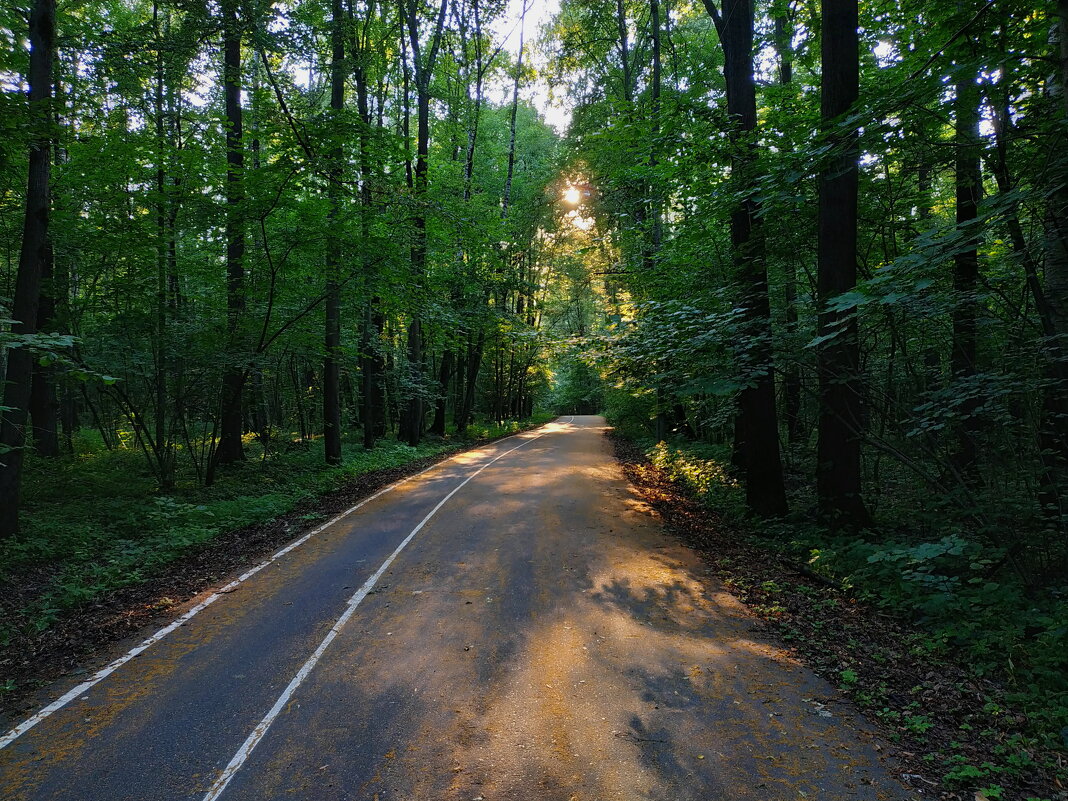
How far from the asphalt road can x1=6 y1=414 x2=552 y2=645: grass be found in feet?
5.99

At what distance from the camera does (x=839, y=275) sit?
7.07m

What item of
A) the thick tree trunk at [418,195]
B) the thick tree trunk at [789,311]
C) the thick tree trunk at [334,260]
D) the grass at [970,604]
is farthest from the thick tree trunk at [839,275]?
the thick tree trunk at [418,195]

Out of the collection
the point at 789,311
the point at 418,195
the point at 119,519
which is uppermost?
the point at 418,195

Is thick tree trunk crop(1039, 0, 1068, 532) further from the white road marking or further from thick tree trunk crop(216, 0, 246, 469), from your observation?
thick tree trunk crop(216, 0, 246, 469)

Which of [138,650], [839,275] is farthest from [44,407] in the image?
[839,275]

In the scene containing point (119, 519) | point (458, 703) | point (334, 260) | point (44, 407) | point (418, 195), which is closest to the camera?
point (458, 703)

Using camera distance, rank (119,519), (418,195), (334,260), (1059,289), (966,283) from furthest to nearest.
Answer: (418,195), (334,260), (119,519), (966,283), (1059,289)

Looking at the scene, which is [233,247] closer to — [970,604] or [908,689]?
[908,689]

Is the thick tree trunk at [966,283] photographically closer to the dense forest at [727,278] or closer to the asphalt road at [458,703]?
the dense forest at [727,278]

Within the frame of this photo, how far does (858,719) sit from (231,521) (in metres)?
9.50

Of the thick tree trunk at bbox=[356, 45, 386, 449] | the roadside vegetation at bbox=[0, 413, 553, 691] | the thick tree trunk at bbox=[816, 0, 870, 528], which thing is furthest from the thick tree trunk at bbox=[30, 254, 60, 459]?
the thick tree trunk at bbox=[816, 0, 870, 528]

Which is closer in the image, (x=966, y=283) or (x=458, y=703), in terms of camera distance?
(x=458, y=703)

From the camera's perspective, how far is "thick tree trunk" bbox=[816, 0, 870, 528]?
692 cm

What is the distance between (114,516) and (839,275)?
1217 centimetres
